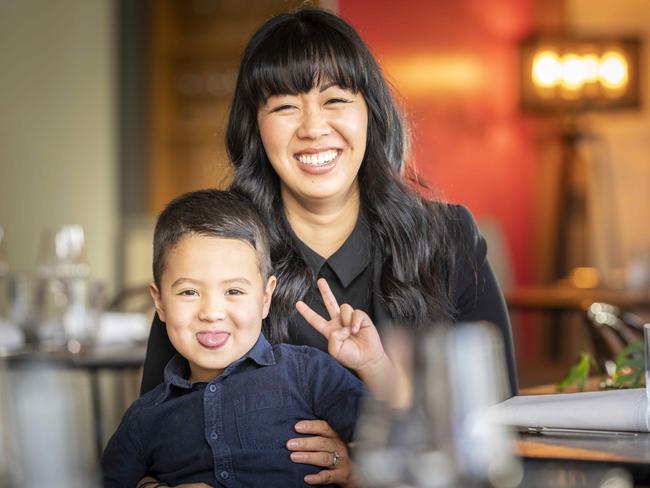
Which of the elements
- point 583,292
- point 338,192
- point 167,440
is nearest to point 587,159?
point 583,292

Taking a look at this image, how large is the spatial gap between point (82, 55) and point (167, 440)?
199 inches

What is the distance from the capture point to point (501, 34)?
295 inches

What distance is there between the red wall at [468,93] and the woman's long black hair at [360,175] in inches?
142

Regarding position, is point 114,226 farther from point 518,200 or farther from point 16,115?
point 518,200

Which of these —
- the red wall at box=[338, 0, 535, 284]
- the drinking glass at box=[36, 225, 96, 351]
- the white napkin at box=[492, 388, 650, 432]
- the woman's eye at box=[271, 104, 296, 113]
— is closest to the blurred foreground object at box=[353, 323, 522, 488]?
the white napkin at box=[492, 388, 650, 432]

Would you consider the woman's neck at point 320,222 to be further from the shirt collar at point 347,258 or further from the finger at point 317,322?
the finger at point 317,322

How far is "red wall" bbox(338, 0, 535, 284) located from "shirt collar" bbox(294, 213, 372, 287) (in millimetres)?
3728

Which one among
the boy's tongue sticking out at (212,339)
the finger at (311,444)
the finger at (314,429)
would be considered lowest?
the finger at (311,444)

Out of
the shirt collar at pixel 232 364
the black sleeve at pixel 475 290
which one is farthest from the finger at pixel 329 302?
the black sleeve at pixel 475 290

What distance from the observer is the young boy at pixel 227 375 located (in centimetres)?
180

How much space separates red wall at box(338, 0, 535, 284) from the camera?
6336 mm

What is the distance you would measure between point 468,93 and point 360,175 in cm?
490

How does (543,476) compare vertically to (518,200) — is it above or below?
below

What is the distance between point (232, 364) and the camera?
185cm
